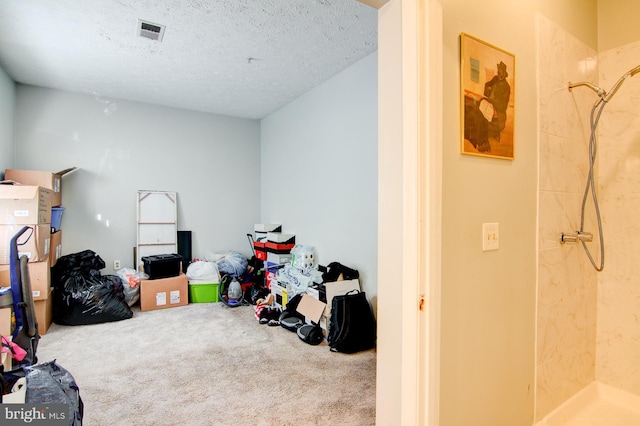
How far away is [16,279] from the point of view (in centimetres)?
183

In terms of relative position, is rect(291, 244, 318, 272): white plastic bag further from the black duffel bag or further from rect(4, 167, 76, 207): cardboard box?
rect(4, 167, 76, 207): cardboard box

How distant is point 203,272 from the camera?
14.5 ft

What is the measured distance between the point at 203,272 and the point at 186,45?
2.79 m

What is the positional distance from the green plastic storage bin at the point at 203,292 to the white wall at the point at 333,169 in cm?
131

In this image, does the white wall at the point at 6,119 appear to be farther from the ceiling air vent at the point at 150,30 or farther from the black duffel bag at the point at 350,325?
the black duffel bag at the point at 350,325

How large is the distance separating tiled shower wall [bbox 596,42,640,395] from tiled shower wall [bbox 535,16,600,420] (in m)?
0.09

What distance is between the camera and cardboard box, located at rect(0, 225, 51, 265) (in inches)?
117

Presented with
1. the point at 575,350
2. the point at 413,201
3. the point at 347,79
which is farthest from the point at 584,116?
the point at 347,79

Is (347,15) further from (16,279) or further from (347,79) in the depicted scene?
(16,279)

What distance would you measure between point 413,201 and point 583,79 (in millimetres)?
1646

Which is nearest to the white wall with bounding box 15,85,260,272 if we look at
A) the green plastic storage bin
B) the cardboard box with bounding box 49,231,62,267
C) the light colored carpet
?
the cardboard box with bounding box 49,231,62,267

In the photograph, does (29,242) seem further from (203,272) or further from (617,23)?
(617,23)

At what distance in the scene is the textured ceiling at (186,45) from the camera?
2443 mm

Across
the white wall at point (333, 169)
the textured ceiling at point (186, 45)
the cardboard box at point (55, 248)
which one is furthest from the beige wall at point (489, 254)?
the cardboard box at point (55, 248)
